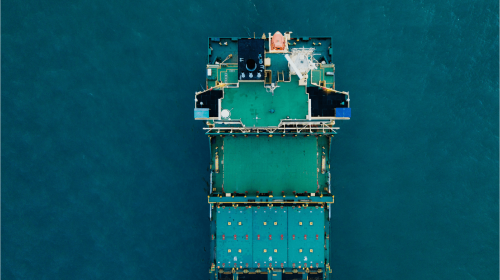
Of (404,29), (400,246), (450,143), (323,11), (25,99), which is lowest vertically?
(400,246)

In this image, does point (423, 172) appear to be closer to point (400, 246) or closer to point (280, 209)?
point (400, 246)

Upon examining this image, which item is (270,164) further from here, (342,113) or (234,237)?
(342,113)

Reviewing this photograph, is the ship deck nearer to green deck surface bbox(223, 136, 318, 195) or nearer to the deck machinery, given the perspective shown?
green deck surface bbox(223, 136, 318, 195)

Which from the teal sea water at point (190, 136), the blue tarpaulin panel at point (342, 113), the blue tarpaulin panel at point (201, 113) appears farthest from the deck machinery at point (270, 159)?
the teal sea water at point (190, 136)

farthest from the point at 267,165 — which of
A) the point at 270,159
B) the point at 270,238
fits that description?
the point at 270,238

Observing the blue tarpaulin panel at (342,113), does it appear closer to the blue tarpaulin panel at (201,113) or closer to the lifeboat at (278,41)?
the lifeboat at (278,41)

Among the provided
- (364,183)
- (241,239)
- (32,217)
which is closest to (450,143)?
(364,183)
